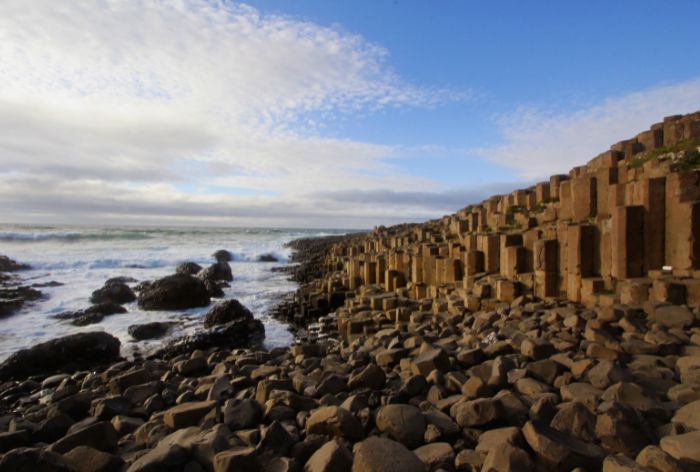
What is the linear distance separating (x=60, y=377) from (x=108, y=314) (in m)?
5.34

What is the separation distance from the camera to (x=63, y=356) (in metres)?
8.16

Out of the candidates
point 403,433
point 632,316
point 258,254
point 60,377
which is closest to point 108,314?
point 60,377

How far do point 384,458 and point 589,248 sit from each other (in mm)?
5577

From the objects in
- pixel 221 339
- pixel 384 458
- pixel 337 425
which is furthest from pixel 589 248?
pixel 221 339

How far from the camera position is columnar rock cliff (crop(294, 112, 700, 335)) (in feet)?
19.1

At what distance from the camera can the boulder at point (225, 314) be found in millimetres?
10273

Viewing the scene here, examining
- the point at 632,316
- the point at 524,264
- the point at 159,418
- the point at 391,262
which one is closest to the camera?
the point at 159,418

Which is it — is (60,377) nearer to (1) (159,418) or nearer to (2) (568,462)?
(1) (159,418)

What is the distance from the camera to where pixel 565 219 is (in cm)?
807

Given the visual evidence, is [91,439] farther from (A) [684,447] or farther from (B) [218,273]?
(B) [218,273]

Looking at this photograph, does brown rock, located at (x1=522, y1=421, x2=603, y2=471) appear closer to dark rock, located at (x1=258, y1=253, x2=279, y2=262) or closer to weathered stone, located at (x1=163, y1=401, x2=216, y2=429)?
weathered stone, located at (x1=163, y1=401, x2=216, y2=429)

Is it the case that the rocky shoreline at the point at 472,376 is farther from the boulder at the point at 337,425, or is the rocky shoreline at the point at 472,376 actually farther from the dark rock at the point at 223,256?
the dark rock at the point at 223,256

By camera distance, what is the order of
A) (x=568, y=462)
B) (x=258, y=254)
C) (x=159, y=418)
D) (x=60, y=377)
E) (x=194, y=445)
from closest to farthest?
(x=568, y=462) → (x=194, y=445) → (x=159, y=418) → (x=60, y=377) → (x=258, y=254)

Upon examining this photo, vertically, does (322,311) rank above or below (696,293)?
below
